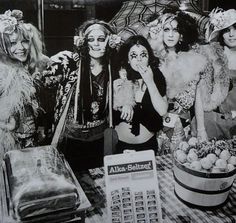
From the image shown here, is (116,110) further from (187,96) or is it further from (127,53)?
(187,96)

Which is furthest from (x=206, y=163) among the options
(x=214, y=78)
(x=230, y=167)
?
(x=214, y=78)

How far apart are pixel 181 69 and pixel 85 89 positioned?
0.60 metres

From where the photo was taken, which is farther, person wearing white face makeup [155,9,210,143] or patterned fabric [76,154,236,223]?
person wearing white face makeup [155,9,210,143]

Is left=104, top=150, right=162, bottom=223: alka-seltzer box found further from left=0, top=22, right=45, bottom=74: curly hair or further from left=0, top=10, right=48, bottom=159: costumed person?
left=0, top=22, right=45, bottom=74: curly hair

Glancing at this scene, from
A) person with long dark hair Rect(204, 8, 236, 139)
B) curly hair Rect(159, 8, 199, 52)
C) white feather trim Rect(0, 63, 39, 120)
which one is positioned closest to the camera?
white feather trim Rect(0, 63, 39, 120)

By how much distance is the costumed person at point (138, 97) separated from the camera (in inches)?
76.9

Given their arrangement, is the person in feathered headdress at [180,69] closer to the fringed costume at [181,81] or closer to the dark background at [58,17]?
the fringed costume at [181,81]

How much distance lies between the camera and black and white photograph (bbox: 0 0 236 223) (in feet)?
5.33

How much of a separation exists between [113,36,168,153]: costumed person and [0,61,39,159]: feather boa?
472 mm

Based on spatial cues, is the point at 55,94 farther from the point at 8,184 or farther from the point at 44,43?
the point at 8,184

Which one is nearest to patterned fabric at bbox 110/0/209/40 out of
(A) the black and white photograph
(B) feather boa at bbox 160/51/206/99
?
(A) the black and white photograph

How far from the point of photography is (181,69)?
6.83 ft

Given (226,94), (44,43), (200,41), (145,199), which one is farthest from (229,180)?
(44,43)

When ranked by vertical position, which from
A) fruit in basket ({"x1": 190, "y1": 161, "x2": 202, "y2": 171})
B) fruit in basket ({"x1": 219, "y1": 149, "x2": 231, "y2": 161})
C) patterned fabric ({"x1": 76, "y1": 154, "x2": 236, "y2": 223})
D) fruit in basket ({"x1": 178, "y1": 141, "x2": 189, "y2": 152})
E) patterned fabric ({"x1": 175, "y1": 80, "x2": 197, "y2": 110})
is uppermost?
patterned fabric ({"x1": 175, "y1": 80, "x2": 197, "y2": 110})
